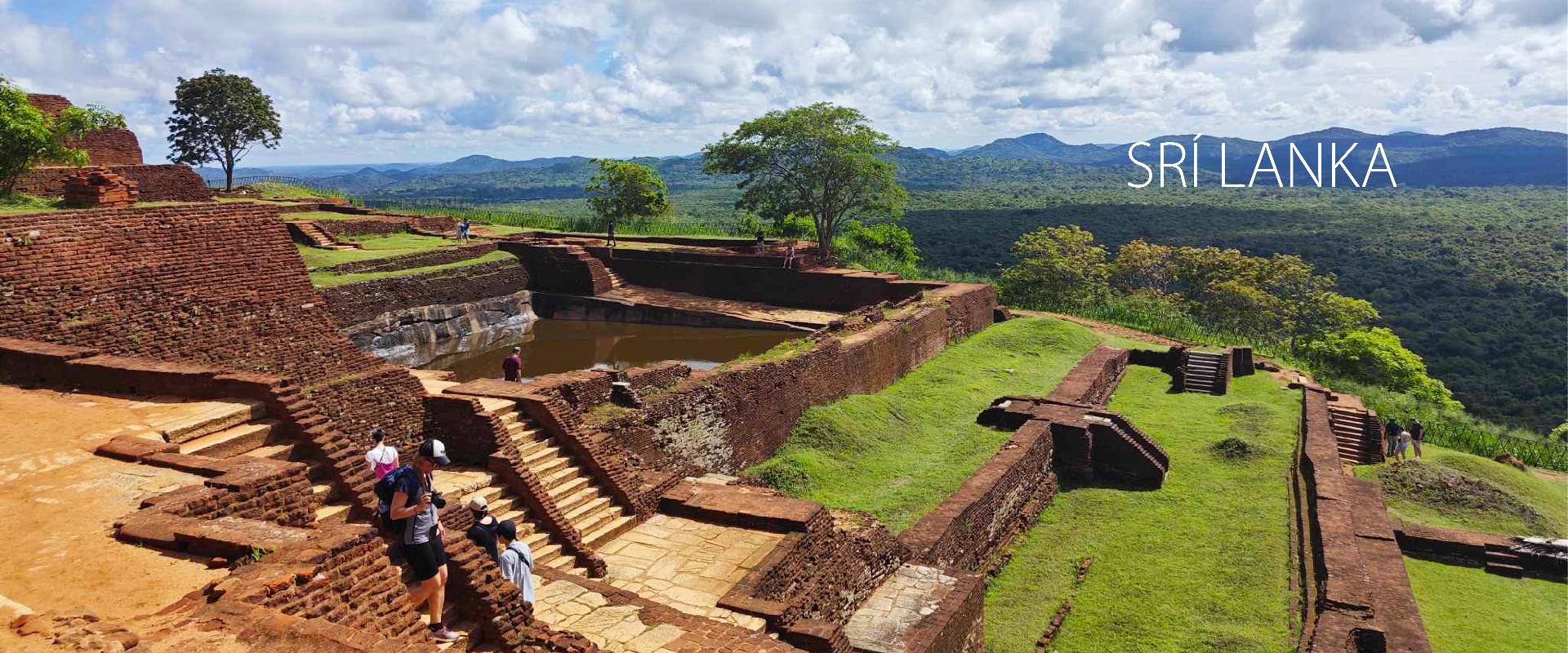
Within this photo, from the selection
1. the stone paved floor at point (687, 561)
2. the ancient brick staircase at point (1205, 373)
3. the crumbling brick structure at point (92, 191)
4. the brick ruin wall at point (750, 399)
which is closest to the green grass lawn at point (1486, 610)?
the stone paved floor at point (687, 561)

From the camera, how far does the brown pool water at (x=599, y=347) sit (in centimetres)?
1828

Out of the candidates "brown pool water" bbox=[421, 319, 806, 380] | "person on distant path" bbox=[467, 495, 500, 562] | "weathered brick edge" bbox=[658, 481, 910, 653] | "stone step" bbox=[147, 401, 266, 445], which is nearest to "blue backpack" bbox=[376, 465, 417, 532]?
"person on distant path" bbox=[467, 495, 500, 562]

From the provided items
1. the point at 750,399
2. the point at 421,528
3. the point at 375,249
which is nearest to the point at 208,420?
the point at 421,528

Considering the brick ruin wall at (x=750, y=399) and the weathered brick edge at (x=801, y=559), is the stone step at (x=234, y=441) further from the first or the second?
the weathered brick edge at (x=801, y=559)

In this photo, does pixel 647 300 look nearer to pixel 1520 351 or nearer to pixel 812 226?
pixel 812 226

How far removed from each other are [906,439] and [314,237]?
54.7 feet

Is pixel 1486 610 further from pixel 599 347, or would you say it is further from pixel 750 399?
pixel 599 347

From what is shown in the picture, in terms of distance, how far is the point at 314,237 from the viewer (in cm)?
2250

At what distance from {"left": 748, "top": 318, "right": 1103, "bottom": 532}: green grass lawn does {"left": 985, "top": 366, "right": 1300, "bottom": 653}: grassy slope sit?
51.8 inches

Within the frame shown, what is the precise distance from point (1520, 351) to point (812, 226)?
1161 inches

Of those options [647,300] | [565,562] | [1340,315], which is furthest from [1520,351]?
[565,562]

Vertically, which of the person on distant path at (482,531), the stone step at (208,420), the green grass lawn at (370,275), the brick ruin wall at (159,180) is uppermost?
the brick ruin wall at (159,180)

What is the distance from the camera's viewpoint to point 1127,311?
27.7 meters

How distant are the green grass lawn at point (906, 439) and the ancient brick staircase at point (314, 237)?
14453mm
